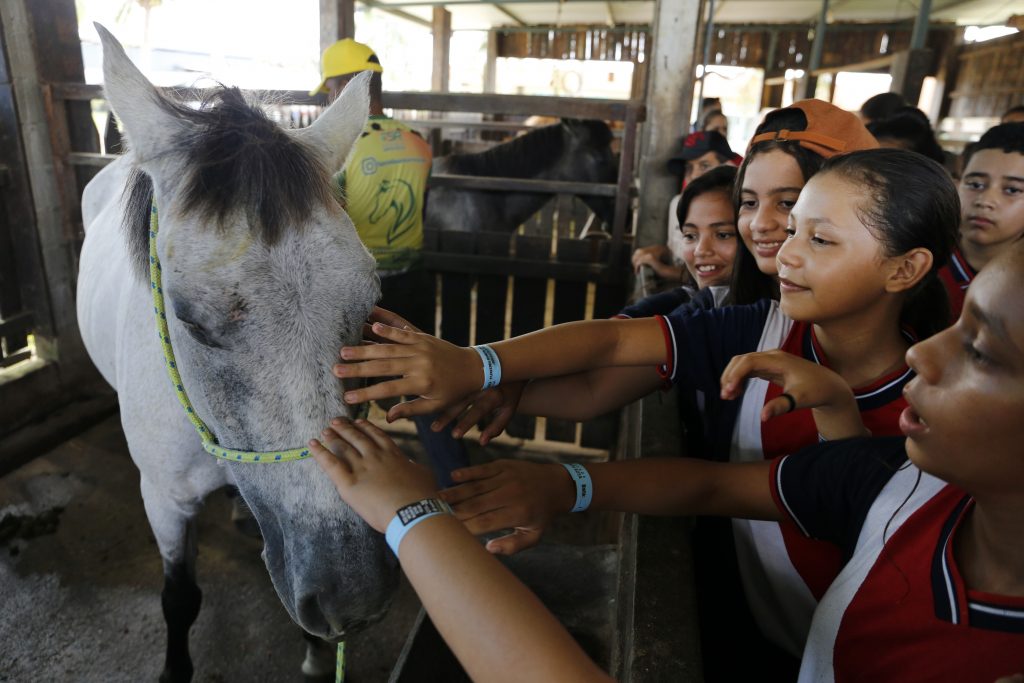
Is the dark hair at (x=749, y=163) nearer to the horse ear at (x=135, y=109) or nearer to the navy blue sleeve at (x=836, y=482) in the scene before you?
the navy blue sleeve at (x=836, y=482)

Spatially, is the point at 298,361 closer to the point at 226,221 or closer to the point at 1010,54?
the point at 226,221

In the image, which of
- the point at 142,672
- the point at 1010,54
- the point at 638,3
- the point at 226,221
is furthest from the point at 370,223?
the point at 638,3

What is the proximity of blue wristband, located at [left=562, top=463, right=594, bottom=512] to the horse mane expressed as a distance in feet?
2.34

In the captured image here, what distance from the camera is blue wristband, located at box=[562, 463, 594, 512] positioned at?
1195mm

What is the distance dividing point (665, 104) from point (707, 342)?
2.13 m

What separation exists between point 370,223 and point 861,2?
35.0ft

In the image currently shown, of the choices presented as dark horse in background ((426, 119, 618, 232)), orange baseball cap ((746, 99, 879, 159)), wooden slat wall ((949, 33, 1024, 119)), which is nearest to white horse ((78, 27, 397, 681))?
orange baseball cap ((746, 99, 879, 159))

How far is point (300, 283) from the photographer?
119 centimetres

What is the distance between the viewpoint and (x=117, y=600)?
103 inches

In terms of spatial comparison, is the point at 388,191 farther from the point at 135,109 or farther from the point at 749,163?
the point at 749,163

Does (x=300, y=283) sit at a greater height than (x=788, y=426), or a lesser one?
greater

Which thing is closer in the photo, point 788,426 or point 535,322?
point 788,426

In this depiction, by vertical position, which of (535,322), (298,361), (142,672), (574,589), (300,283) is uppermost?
(300,283)

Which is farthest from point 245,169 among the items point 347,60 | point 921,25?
point 921,25
